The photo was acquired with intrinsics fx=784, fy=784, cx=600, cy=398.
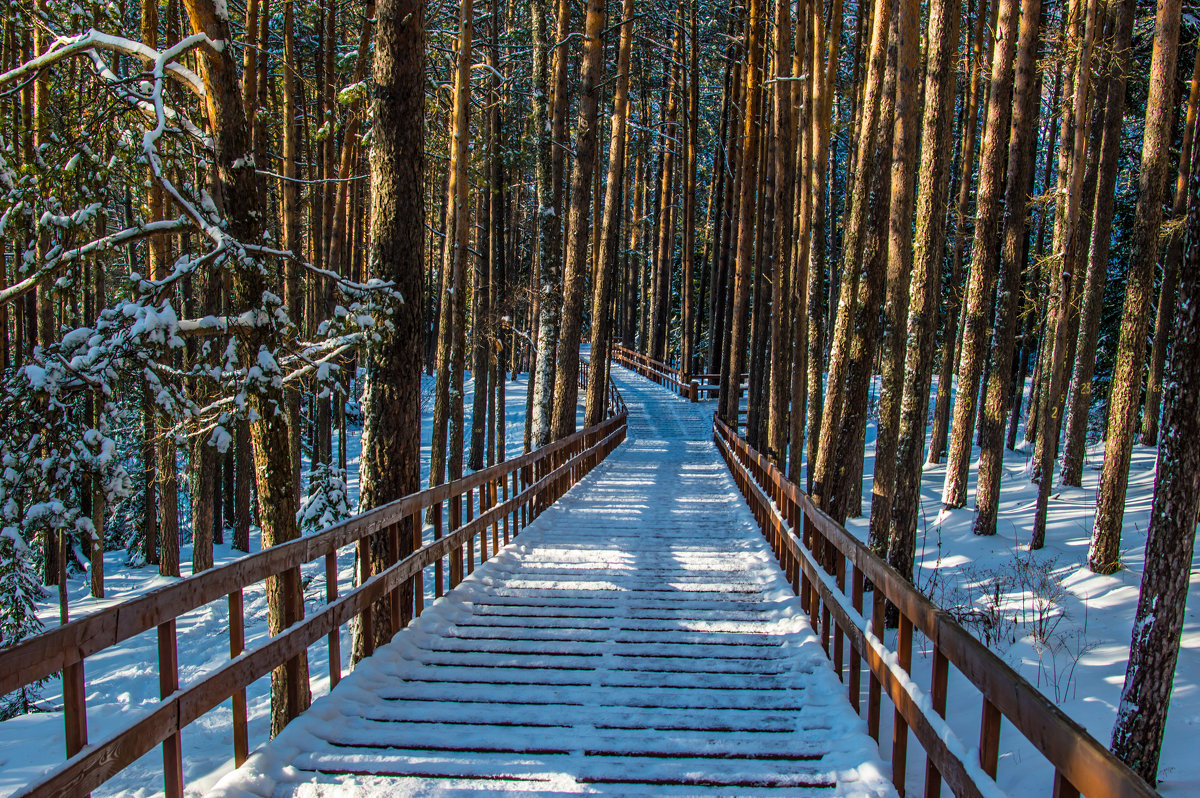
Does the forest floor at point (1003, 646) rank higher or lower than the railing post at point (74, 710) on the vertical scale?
lower

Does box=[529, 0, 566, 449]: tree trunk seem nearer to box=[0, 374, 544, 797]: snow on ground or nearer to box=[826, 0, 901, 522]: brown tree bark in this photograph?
box=[0, 374, 544, 797]: snow on ground

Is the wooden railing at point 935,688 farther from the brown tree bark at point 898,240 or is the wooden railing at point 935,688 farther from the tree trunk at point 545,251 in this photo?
the tree trunk at point 545,251

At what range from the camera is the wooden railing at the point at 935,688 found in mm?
2162

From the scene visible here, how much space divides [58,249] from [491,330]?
15.3 m

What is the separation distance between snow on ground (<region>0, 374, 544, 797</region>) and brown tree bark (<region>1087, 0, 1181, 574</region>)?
10982 mm

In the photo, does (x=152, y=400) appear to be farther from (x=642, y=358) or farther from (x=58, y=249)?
(x=642, y=358)

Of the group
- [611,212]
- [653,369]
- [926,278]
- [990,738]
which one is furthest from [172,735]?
[653,369]

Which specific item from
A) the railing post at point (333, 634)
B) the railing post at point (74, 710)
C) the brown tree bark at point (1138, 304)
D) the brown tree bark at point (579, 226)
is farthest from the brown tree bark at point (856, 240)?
the railing post at point (74, 710)

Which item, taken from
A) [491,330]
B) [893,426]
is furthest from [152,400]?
[491,330]

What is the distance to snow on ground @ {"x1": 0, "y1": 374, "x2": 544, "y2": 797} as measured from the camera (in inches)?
268

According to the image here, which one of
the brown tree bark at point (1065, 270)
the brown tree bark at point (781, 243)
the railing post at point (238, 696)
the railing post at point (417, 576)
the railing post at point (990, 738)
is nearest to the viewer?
the railing post at point (990, 738)

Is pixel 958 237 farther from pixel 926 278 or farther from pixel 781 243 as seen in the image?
pixel 926 278

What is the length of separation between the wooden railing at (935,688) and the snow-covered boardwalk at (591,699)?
332mm

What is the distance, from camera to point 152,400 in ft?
21.3
